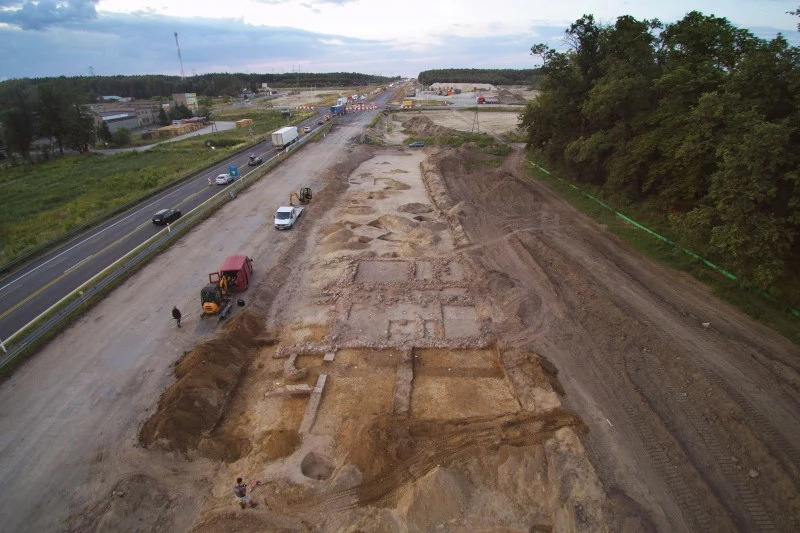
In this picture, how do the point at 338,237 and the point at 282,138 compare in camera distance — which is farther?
the point at 282,138

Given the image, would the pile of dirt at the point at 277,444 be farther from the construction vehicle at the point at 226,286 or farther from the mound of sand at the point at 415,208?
the mound of sand at the point at 415,208

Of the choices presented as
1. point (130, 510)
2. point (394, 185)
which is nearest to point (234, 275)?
point (130, 510)

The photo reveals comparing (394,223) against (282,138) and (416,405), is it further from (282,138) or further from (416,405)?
(282,138)

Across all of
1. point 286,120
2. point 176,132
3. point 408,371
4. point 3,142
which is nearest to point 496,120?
point 286,120

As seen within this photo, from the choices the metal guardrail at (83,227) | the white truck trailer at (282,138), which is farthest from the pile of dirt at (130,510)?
the white truck trailer at (282,138)

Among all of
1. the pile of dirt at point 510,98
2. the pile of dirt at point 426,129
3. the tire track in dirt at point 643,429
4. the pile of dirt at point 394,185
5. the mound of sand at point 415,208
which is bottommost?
the tire track in dirt at point 643,429

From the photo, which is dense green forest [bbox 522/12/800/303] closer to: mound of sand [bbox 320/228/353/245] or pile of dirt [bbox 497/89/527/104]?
mound of sand [bbox 320/228/353/245]
